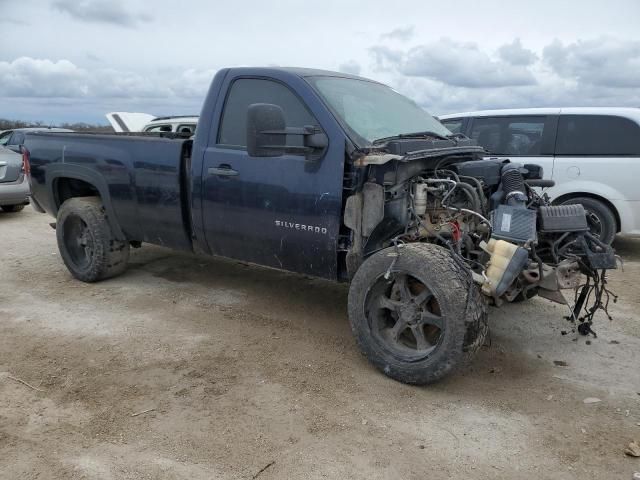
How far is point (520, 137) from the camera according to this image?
25.2 ft

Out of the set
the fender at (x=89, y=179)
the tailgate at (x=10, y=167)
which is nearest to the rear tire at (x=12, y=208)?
the tailgate at (x=10, y=167)

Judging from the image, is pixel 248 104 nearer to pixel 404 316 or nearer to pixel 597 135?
pixel 404 316

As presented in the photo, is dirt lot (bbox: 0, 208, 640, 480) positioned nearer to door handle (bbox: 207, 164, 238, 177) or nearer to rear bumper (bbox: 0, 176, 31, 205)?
door handle (bbox: 207, 164, 238, 177)

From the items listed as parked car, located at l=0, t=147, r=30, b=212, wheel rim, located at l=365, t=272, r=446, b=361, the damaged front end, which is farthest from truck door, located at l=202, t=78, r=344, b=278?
parked car, located at l=0, t=147, r=30, b=212

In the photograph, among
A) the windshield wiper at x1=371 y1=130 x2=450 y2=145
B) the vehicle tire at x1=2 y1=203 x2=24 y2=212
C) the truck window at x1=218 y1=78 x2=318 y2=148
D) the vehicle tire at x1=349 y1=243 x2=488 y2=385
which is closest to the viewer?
the vehicle tire at x1=349 y1=243 x2=488 y2=385

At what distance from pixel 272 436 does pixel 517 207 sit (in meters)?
2.09

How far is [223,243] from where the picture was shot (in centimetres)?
461

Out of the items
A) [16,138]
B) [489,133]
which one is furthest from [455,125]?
[16,138]

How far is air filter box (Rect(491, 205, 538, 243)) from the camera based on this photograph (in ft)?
11.5

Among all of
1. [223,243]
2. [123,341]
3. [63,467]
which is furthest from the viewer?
[223,243]

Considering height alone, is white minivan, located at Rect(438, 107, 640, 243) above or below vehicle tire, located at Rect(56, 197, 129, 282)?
above

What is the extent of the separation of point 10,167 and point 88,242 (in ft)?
18.3

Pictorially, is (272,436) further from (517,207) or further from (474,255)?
(517,207)

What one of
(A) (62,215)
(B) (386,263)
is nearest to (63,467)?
(B) (386,263)
